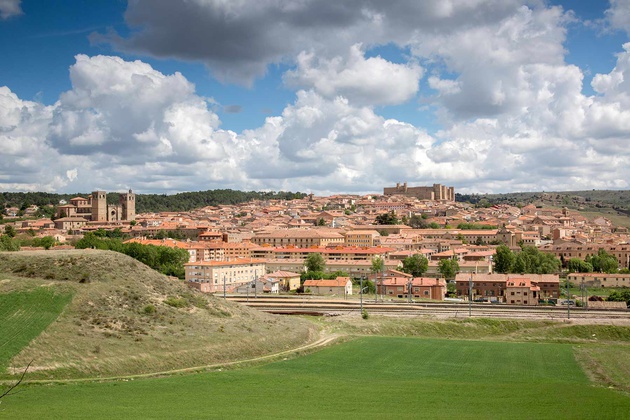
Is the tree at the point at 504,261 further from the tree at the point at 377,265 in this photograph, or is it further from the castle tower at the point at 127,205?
the castle tower at the point at 127,205

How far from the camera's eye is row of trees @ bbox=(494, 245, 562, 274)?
9670 centimetres

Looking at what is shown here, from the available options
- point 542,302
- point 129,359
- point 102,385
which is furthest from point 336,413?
point 542,302

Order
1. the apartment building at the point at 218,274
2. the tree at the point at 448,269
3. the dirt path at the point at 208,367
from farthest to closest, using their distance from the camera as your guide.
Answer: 1. the tree at the point at 448,269
2. the apartment building at the point at 218,274
3. the dirt path at the point at 208,367

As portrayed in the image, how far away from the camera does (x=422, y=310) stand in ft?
185

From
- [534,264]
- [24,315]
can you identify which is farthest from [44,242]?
[24,315]

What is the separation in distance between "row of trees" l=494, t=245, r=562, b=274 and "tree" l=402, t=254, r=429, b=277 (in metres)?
10.3

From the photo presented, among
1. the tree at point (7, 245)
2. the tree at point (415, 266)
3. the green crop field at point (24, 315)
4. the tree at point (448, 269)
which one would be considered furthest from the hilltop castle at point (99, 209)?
the green crop field at point (24, 315)

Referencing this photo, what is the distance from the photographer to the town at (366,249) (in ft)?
259

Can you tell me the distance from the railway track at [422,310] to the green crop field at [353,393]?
692 inches

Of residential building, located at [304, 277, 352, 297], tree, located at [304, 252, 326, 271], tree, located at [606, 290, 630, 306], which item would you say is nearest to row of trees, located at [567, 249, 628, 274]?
tree, located at [606, 290, 630, 306]

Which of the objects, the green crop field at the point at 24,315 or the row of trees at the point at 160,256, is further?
the row of trees at the point at 160,256

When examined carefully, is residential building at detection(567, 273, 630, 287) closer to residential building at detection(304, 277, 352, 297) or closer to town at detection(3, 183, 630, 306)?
town at detection(3, 183, 630, 306)

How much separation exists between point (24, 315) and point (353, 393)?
1811 centimetres

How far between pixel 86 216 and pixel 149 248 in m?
86.3
